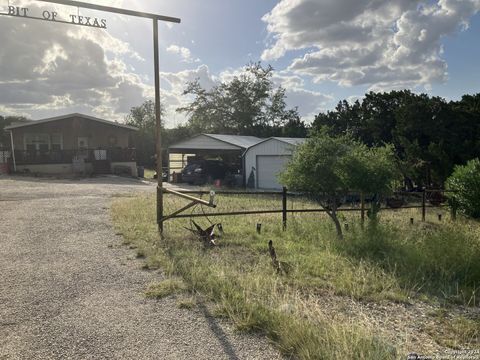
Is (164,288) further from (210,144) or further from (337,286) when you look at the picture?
(210,144)

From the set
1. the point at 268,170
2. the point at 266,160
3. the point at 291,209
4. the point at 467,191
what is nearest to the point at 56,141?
the point at 266,160

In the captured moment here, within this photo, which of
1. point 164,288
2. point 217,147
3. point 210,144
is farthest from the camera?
point 210,144

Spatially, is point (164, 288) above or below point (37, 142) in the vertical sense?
below

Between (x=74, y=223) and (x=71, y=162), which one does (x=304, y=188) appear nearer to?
(x=74, y=223)

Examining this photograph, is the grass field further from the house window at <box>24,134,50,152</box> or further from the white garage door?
the house window at <box>24,134,50,152</box>

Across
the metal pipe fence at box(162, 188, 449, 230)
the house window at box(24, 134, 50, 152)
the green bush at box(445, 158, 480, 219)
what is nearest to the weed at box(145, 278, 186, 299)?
the metal pipe fence at box(162, 188, 449, 230)

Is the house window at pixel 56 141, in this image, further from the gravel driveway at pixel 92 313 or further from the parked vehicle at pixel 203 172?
the gravel driveway at pixel 92 313

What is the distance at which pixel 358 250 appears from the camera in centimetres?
679

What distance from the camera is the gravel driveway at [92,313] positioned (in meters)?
3.37

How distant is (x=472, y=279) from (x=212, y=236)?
14.4 feet

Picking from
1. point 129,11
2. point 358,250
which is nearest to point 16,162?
point 129,11

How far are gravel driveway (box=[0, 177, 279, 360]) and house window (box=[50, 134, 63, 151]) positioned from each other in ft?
77.8

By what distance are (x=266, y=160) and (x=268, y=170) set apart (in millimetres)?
617

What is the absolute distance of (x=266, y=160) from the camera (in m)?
22.9
